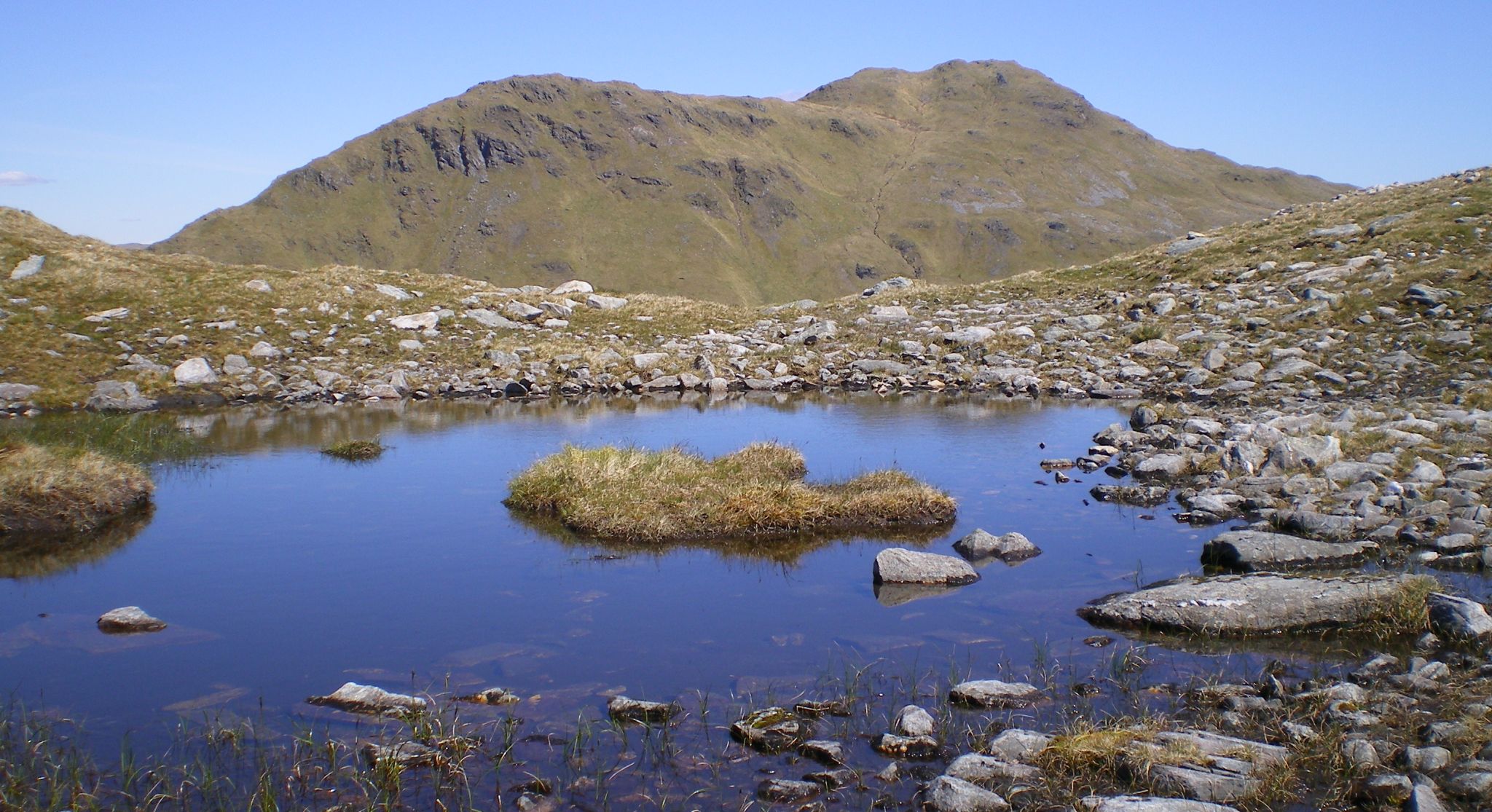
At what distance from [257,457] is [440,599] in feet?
38.7

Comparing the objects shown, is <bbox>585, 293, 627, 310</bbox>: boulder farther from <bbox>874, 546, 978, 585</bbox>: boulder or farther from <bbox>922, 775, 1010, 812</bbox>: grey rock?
<bbox>922, 775, 1010, 812</bbox>: grey rock

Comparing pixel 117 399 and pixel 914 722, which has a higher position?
pixel 117 399

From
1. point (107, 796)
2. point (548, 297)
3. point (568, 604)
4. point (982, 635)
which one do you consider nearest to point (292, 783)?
point (107, 796)

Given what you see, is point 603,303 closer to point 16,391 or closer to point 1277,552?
point 16,391

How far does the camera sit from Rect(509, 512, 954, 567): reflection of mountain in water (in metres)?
15.2

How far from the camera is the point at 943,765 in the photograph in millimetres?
8273

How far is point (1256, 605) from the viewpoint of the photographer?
11297mm

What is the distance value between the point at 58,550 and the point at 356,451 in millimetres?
7493

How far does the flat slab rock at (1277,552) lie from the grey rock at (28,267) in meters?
37.2

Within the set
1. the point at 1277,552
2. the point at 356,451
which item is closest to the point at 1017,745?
the point at 1277,552

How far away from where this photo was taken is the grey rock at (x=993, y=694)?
30.8 ft

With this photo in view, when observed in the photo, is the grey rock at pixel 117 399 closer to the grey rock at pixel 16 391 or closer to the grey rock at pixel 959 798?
the grey rock at pixel 16 391

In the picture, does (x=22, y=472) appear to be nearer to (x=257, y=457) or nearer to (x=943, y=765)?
(x=257, y=457)

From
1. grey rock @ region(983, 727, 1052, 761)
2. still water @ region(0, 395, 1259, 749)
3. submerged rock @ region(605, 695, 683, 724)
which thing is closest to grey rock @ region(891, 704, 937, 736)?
grey rock @ region(983, 727, 1052, 761)
